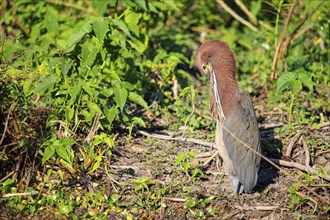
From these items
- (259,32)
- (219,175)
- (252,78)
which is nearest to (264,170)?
(219,175)

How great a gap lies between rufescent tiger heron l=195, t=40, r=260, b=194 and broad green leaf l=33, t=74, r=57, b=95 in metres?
1.34

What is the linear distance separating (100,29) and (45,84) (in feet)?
2.14

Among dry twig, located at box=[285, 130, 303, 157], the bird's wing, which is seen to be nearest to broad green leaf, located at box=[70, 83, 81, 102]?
the bird's wing

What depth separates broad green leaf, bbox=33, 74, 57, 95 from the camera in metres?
5.23

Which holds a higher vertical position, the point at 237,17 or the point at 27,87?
the point at 237,17

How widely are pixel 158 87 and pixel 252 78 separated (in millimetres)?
1299

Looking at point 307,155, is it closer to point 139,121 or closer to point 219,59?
point 219,59

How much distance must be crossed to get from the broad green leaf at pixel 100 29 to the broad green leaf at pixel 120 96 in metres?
0.43

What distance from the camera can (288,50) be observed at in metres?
7.57

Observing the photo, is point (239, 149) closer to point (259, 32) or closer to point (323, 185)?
point (323, 185)

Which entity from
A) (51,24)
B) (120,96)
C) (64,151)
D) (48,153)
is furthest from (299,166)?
(51,24)

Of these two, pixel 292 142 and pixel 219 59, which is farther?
pixel 292 142

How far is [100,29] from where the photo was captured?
5.27m

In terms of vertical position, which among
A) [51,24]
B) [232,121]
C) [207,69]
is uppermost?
[207,69]
